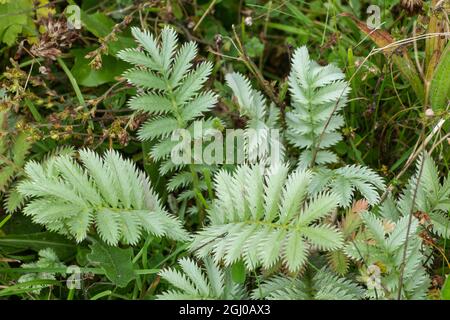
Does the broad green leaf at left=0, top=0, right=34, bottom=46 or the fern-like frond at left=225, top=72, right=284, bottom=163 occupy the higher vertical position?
the broad green leaf at left=0, top=0, right=34, bottom=46

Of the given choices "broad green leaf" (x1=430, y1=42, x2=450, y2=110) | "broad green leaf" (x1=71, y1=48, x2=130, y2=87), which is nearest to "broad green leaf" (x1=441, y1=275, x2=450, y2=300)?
"broad green leaf" (x1=430, y1=42, x2=450, y2=110)

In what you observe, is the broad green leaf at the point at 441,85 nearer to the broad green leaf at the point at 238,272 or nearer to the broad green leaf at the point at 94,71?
the broad green leaf at the point at 238,272

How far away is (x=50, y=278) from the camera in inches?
84.0

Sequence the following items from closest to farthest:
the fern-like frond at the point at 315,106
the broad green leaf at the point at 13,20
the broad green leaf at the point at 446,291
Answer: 1. the broad green leaf at the point at 446,291
2. the fern-like frond at the point at 315,106
3. the broad green leaf at the point at 13,20

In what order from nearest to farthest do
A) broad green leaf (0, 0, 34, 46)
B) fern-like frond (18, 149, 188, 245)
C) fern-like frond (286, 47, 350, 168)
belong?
1. fern-like frond (18, 149, 188, 245)
2. fern-like frond (286, 47, 350, 168)
3. broad green leaf (0, 0, 34, 46)

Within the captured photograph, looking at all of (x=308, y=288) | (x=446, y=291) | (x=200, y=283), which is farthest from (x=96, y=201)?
(x=446, y=291)

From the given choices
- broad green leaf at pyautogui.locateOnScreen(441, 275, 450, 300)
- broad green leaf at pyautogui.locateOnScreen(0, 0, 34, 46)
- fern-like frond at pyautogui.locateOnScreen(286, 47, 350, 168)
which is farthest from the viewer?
broad green leaf at pyautogui.locateOnScreen(0, 0, 34, 46)

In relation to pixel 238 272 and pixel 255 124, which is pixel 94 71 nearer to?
pixel 255 124

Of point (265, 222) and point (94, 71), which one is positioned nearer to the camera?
point (265, 222)

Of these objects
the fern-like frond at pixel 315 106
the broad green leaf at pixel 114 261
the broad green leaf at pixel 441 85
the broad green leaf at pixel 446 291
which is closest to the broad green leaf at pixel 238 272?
the broad green leaf at pixel 114 261
